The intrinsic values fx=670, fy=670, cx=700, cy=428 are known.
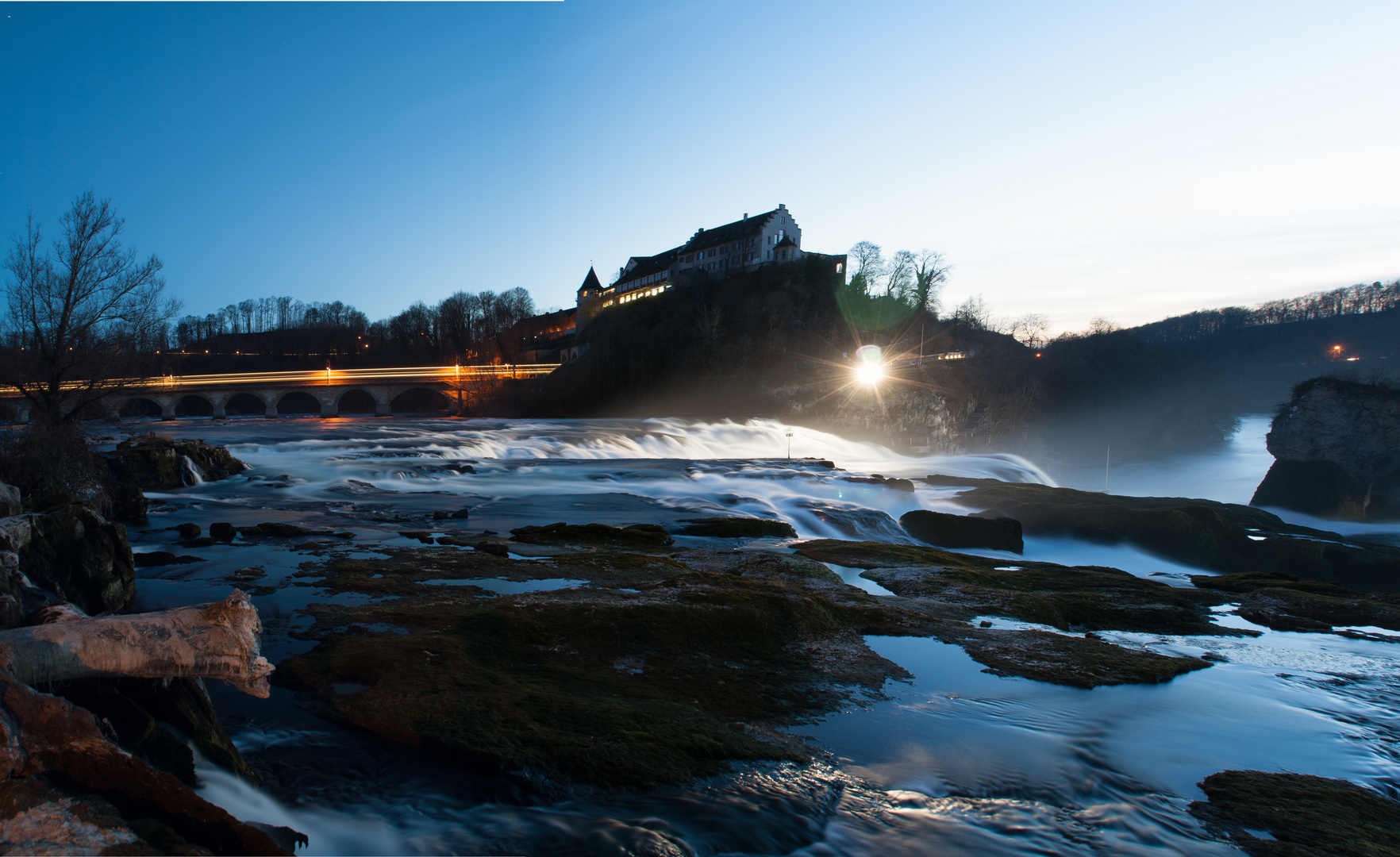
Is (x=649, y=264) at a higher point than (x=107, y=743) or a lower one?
higher

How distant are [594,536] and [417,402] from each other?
236ft

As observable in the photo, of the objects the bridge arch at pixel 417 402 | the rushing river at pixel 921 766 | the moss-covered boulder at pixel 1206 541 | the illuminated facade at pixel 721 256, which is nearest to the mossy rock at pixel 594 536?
the rushing river at pixel 921 766

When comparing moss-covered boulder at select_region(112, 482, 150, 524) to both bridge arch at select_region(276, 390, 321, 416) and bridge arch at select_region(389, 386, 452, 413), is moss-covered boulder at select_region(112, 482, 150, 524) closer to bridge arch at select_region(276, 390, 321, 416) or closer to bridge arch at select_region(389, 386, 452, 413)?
bridge arch at select_region(389, 386, 452, 413)

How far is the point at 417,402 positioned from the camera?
78.2 meters

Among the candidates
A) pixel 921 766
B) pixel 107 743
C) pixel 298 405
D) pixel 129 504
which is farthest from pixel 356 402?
pixel 921 766

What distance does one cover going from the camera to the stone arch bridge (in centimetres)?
6106

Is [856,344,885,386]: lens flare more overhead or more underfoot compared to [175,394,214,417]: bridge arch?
more overhead

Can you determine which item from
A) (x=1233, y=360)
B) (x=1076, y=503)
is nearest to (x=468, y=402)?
(x=1076, y=503)

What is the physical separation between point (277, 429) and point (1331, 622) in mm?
53629

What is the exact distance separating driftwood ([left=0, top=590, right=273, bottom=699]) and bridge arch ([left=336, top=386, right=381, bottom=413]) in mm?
81201

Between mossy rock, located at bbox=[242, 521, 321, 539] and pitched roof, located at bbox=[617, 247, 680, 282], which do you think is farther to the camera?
pitched roof, located at bbox=[617, 247, 680, 282]

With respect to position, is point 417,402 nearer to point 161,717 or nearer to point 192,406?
point 192,406

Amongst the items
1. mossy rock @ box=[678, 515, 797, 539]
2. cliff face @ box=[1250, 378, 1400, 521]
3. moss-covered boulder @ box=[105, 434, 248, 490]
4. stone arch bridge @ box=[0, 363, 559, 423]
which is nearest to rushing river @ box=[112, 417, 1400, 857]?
mossy rock @ box=[678, 515, 797, 539]

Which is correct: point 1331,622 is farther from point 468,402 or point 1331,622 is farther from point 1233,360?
point 1233,360
